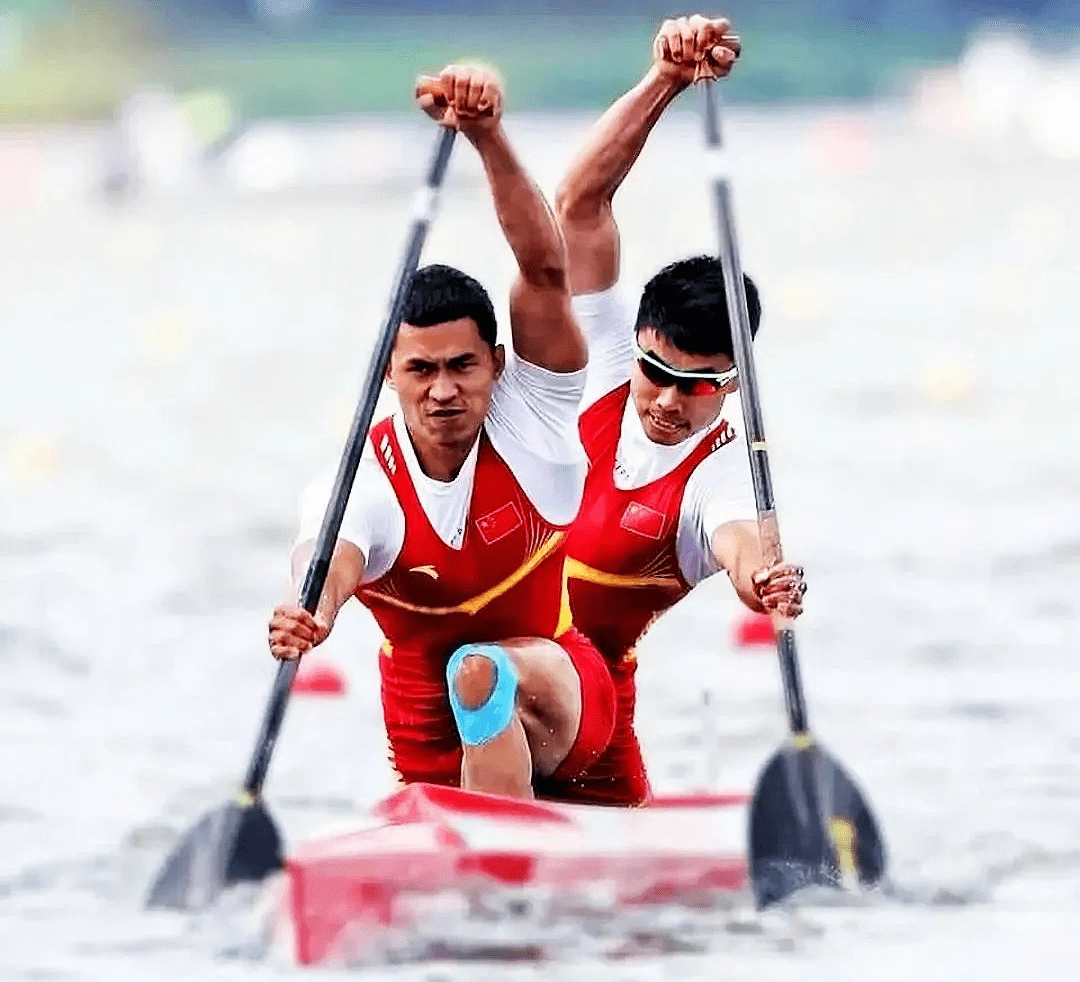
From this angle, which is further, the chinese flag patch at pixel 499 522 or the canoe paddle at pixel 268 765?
the chinese flag patch at pixel 499 522

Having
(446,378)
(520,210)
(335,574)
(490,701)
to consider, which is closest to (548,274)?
(520,210)

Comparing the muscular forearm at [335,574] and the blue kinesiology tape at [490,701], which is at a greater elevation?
the muscular forearm at [335,574]

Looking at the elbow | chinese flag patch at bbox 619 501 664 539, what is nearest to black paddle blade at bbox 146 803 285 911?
chinese flag patch at bbox 619 501 664 539

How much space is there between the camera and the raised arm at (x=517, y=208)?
4.77 meters

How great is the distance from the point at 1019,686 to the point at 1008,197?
2002 centimetres

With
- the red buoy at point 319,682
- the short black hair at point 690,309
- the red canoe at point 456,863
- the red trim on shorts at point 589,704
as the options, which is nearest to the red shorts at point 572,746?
the red trim on shorts at point 589,704

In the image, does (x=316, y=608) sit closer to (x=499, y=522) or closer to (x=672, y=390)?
(x=499, y=522)

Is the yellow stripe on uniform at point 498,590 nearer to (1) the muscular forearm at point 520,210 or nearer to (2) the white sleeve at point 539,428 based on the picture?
(2) the white sleeve at point 539,428

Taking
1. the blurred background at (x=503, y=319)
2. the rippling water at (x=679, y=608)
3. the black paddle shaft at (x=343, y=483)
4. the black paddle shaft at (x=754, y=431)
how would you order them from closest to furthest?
the black paddle shaft at (x=343, y=483) < the black paddle shaft at (x=754, y=431) < the rippling water at (x=679, y=608) < the blurred background at (x=503, y=319)

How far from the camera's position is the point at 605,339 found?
5.48 metres

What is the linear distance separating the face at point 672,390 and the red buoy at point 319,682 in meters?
3.21

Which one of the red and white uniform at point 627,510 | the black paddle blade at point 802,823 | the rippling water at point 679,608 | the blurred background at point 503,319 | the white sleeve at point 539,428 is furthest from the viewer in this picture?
the blurred background at point 503,319

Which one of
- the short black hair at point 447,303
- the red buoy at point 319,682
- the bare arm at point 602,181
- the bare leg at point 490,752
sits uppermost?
the bare arm at point 602,181

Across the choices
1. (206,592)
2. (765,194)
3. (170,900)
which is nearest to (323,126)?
(765,194)
